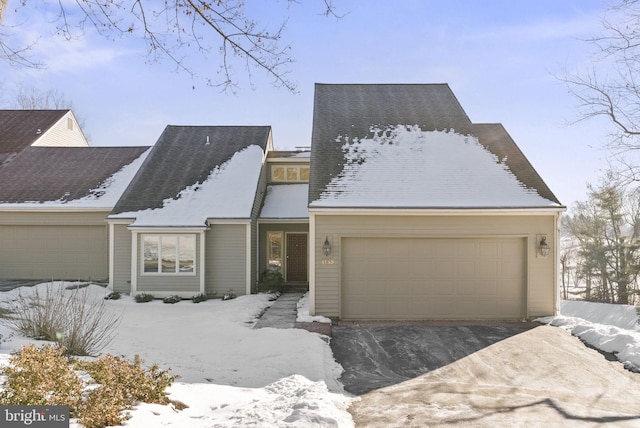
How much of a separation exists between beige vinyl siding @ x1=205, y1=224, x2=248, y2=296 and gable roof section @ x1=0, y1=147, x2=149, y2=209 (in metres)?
4.66

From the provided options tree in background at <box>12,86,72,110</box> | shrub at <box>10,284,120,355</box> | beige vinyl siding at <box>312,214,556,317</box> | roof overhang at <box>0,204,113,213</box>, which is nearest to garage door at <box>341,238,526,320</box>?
beige vinyl siding at <box>312,214,556,317</box>

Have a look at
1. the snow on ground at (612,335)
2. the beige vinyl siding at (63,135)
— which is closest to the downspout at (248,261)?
the snow on ground at (612,335)

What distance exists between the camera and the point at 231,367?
686 cm

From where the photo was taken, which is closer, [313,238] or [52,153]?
[313,238]

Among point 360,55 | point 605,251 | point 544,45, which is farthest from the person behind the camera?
point 605,251

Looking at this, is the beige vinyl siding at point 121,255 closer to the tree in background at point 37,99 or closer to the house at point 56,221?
the house at point 56,221

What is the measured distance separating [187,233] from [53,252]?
20.5 feet

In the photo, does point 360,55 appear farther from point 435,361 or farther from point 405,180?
point 435,361

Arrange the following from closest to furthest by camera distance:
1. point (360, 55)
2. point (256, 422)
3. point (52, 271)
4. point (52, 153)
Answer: point (256, 422)
point (360, 55)
point (52, 271)
point (52, 153)

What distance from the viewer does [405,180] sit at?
443 inches

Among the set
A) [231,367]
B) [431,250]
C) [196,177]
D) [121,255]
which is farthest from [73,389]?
[196,177]

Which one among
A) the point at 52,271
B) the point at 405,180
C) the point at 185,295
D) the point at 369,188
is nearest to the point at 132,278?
the point at 185,295

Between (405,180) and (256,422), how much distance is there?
8020mm

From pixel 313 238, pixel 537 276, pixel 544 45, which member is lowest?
pixel 537 276
